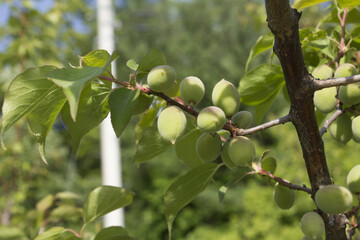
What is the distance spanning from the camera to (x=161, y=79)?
1.30ft

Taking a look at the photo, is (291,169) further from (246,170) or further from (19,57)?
(246,170)

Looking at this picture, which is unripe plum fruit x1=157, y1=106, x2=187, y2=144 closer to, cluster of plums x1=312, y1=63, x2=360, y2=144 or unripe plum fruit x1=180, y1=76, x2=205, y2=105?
unripe plum fruit x1=180, y1=76, x2=205, y2=105

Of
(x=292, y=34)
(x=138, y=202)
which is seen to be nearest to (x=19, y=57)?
(x=292, y=34)

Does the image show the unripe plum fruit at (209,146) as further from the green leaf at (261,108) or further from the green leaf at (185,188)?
the green leaf at (261,108)

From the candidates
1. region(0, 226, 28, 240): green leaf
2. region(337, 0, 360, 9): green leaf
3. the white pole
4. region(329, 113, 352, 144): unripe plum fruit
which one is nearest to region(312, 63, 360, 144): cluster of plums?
region(329, 113, 352, 144): unripe plum fruit

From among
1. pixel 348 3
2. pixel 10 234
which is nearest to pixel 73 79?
pixel 348 3

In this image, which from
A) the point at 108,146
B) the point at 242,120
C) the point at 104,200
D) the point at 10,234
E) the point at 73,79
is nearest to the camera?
the point at 73,79

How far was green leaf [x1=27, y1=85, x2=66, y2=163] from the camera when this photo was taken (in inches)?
15.8

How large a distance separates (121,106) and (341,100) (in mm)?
237

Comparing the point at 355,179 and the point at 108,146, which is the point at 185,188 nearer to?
the point at 355,179

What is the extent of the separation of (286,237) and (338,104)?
13.4 feet

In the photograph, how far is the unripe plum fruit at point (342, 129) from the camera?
48 cm

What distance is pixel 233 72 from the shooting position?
7641mm

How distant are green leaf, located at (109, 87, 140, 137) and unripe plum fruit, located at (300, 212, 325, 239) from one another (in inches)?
8.0
